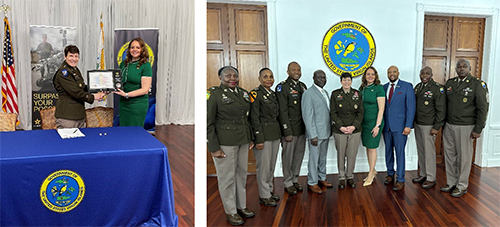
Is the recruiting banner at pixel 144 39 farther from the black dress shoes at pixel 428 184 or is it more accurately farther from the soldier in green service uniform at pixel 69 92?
the black dress shoes at pixel 428 184

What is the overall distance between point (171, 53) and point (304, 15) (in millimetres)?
3772

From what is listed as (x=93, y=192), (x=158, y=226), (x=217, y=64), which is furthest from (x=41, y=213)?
(x=217, y=64)

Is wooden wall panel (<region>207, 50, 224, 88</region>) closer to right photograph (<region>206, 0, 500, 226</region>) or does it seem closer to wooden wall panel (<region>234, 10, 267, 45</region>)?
right photograph (<region>206, 0, 500, 226</region>)

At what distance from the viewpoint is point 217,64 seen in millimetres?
4223

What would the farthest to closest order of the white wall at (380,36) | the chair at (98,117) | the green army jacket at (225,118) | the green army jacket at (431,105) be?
the chair at (98,117)
the white wall at (380,36)
the green army jacket at (431,105)
the green army jacket at (225,118)

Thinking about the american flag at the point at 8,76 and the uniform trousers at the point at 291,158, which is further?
the american flag at the point at 8,76

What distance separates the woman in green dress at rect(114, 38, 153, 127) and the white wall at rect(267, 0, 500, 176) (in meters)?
1.43

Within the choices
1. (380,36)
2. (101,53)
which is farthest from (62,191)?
(101,53)

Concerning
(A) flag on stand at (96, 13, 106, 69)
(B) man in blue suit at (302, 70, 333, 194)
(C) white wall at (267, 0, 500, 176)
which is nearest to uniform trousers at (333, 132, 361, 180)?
(B) man in blue suit at (302, 70, 333, 194)

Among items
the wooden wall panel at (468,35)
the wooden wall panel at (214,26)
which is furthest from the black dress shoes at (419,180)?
the wooden wall panel at (214,26)

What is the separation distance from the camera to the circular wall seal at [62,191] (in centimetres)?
201

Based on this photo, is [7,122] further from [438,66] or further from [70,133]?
[438,66]

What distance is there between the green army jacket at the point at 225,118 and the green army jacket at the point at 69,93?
110cm

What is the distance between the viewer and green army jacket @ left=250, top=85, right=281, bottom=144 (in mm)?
3109
